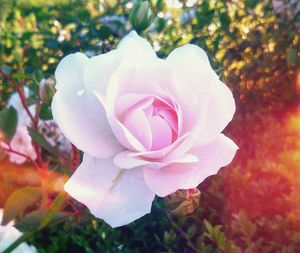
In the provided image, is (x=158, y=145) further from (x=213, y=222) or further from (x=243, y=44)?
(x=243, y=44)

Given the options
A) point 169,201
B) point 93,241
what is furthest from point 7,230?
point 169,201

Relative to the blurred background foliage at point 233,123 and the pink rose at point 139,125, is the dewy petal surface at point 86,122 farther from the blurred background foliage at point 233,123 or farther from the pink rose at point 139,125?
the blurred background foliage at point 233,123

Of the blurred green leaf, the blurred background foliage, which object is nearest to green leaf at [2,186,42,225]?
the blurred background foliage

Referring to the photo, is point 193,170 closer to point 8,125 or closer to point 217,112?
point 217,112

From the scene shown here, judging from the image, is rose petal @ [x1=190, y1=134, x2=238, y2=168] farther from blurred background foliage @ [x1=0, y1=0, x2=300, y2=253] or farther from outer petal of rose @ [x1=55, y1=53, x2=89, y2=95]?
blurred background foliage @ [x1=0, y1=0, x2=300, y2=253]

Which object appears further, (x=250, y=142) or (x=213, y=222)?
(x=250, y=142)

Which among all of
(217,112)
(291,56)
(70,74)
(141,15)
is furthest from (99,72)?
(291,56)
